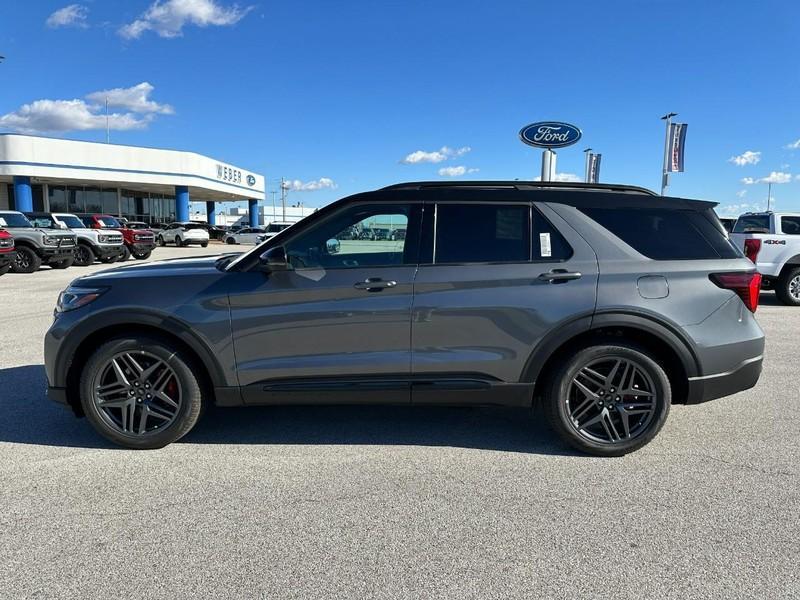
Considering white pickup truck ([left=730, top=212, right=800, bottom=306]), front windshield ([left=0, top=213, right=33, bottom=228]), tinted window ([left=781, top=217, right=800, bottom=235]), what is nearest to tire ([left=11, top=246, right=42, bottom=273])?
front windshield ([left=0, top=213, right=33, bottom=228])

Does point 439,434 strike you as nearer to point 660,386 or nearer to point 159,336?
point 660,386

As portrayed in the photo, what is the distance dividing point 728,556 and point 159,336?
3508 mm

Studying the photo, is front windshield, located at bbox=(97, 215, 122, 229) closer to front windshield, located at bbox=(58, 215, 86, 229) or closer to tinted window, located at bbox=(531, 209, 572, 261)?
front windshield, located at bbox=(58, 215, 86, 229)

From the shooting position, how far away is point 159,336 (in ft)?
12.2

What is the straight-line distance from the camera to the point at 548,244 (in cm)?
369

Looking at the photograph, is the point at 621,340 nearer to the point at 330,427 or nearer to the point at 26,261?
the point at 330,427

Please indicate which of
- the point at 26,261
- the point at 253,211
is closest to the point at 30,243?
the point at 26,261

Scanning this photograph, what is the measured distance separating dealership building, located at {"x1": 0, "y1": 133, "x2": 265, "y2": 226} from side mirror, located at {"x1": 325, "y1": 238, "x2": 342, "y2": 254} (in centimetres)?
3646

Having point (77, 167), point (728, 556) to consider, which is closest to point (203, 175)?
point (77, 167)

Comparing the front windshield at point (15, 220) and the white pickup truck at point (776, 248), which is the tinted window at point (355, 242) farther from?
the front windshield at point (15, 220)

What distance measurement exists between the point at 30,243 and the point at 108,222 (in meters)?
5.71

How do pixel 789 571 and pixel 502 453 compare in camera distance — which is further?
pixel 502 453

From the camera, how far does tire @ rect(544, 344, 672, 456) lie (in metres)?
3.66

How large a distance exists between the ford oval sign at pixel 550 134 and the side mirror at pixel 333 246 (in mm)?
18275
